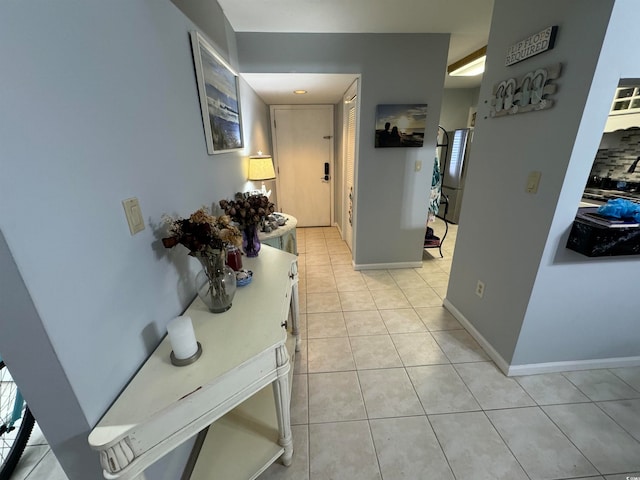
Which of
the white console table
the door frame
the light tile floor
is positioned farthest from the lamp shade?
the light tile floor

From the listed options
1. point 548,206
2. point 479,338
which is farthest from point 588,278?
point 479,338

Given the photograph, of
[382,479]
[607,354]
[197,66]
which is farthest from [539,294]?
[197,66]

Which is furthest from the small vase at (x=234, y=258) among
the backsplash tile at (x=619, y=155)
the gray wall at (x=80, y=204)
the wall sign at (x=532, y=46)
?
the backsplash tile at (x=619, y=155)

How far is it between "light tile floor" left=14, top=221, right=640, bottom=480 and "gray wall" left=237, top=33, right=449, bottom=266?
1.24 metres

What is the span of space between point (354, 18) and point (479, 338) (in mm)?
2703

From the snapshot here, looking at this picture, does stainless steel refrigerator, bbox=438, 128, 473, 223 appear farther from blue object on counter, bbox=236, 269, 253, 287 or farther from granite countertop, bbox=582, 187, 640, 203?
blue object on counter, bbox=236, 269, 253, 287

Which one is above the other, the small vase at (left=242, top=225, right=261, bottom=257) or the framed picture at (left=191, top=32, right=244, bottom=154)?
the framed picture at (left=191, top=32, right=244, bottom=154)

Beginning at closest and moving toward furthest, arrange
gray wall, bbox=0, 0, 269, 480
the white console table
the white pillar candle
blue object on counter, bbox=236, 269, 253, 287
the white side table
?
gray wall, bbox=0, 0, 269, 480 < the white console table < the white pillar candle < blue object on counter, bbox=236, 269, 253, 287 < the white side table

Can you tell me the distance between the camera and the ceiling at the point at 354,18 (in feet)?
6.19

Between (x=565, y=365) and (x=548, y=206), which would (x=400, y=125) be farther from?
(x=565, y=365)

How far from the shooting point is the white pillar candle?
0.83m

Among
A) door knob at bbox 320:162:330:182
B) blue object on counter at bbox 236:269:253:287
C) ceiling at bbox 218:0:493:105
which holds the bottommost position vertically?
blue object on counter at bbox 236:269:253:287

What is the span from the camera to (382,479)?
1.17 meters

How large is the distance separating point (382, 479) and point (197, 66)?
7.49ft
